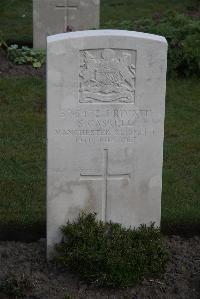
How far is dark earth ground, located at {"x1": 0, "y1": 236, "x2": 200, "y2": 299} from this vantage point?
4.98 metres

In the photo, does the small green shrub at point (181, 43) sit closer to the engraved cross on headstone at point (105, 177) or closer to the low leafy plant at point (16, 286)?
the engraved cross on headstone at point (105, 177)

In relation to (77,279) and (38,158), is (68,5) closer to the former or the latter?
(38,158)

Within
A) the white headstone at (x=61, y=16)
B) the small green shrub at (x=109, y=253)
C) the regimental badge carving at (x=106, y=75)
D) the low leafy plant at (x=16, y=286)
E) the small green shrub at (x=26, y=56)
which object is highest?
the white headstone at (x=61, y=16)

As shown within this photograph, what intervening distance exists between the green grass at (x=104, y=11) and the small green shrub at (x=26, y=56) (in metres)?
1.30

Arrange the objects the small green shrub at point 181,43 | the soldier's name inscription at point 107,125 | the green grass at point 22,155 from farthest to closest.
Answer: the small green shrub at point 181,43 → the green grass at point 22,155 → the soldier's name inscription at point 107,125

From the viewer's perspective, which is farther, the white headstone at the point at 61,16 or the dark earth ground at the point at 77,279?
the white headstone at the point at 61,16

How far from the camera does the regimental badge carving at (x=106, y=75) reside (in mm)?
4922

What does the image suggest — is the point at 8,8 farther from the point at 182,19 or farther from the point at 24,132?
the point at 24,132

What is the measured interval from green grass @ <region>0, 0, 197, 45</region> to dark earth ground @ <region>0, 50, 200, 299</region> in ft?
22.9

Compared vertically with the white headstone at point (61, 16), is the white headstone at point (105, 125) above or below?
below

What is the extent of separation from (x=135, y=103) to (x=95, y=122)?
308 mm

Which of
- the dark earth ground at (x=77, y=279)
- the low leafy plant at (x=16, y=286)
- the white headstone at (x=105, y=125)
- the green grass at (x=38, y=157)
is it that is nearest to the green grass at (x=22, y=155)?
the green grass at (x=38, y=157)

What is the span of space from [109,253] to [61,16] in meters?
6.69

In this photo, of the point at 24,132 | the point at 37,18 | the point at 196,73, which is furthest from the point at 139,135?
the point at 37,18
